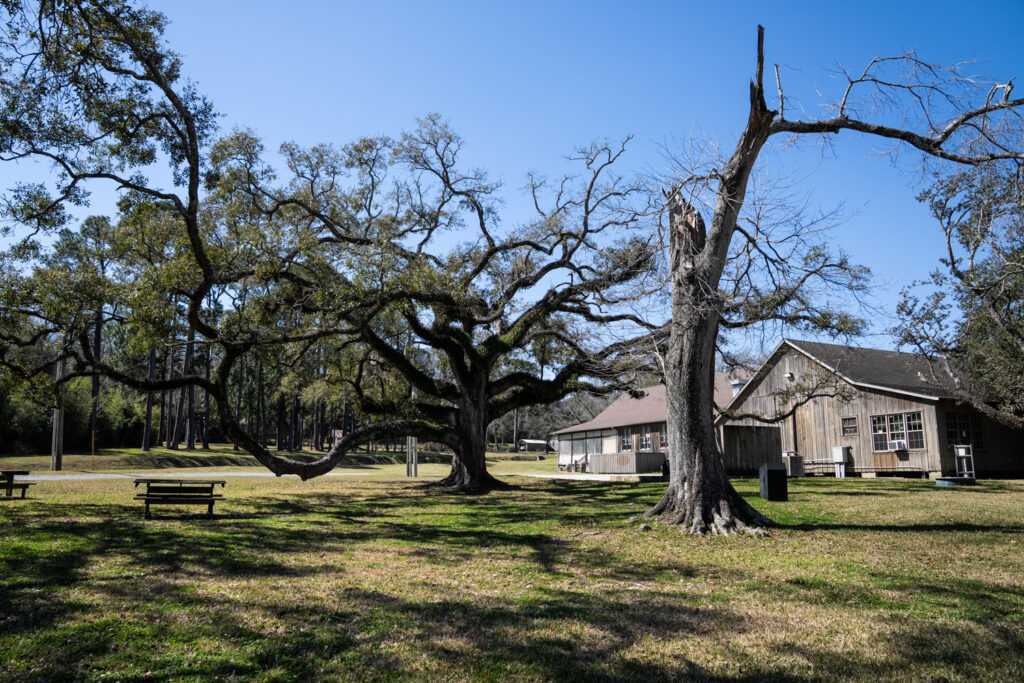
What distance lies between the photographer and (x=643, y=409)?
38562 millimetres

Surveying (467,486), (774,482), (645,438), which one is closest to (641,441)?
(645,438)

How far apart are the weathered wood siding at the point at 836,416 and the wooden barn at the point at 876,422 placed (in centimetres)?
4

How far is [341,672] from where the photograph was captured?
15.3 feet

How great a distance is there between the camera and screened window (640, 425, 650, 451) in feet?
123

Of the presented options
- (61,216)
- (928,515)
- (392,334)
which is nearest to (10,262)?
(61,216)

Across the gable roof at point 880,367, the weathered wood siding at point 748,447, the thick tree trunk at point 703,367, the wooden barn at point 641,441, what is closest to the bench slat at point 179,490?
the thick tree trunk at point 703,367

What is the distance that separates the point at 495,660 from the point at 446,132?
66.5 feet

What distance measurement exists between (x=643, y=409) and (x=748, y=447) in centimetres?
1216

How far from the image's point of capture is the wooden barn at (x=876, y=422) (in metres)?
25.5

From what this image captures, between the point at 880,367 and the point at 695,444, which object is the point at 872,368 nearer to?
the point at 880,367

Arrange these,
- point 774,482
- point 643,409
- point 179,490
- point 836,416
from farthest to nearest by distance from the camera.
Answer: point 643,409 < point 836,416 < point 774,482 < point 179,490

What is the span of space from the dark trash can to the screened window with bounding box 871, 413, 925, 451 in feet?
48.1

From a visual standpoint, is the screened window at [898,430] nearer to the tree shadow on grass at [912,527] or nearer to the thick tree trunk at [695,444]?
the tree shadow on grass at [912,527]

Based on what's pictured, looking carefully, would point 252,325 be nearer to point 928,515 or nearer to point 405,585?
point 405,585
